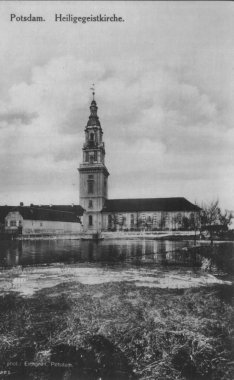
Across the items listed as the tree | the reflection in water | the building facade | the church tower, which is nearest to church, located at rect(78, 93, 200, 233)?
the church tower

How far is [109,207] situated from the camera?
159ft

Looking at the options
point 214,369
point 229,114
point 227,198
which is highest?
point 229,114

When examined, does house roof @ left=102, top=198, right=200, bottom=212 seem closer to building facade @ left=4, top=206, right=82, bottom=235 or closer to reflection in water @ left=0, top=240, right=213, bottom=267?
building facade @ left=4, top=206, right=82, bottom=235

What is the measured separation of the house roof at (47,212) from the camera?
38688 mm

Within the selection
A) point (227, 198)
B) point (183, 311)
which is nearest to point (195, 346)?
point (183, 311)

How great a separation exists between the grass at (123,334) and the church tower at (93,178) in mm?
38484

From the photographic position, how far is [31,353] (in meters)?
3.72

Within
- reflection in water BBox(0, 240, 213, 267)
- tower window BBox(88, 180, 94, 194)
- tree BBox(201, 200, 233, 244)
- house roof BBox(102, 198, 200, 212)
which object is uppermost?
tower window BBox(88, 180, 94, 194)

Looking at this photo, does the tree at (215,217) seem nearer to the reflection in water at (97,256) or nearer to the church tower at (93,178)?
the reflection in water at (97,256)

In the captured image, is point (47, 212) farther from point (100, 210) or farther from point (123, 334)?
point (123, 334)

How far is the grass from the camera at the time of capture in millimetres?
3514

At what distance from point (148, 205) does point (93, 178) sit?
32.4ft

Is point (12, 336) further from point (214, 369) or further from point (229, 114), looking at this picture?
point (229, 114)

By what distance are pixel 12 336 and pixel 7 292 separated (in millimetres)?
1949
